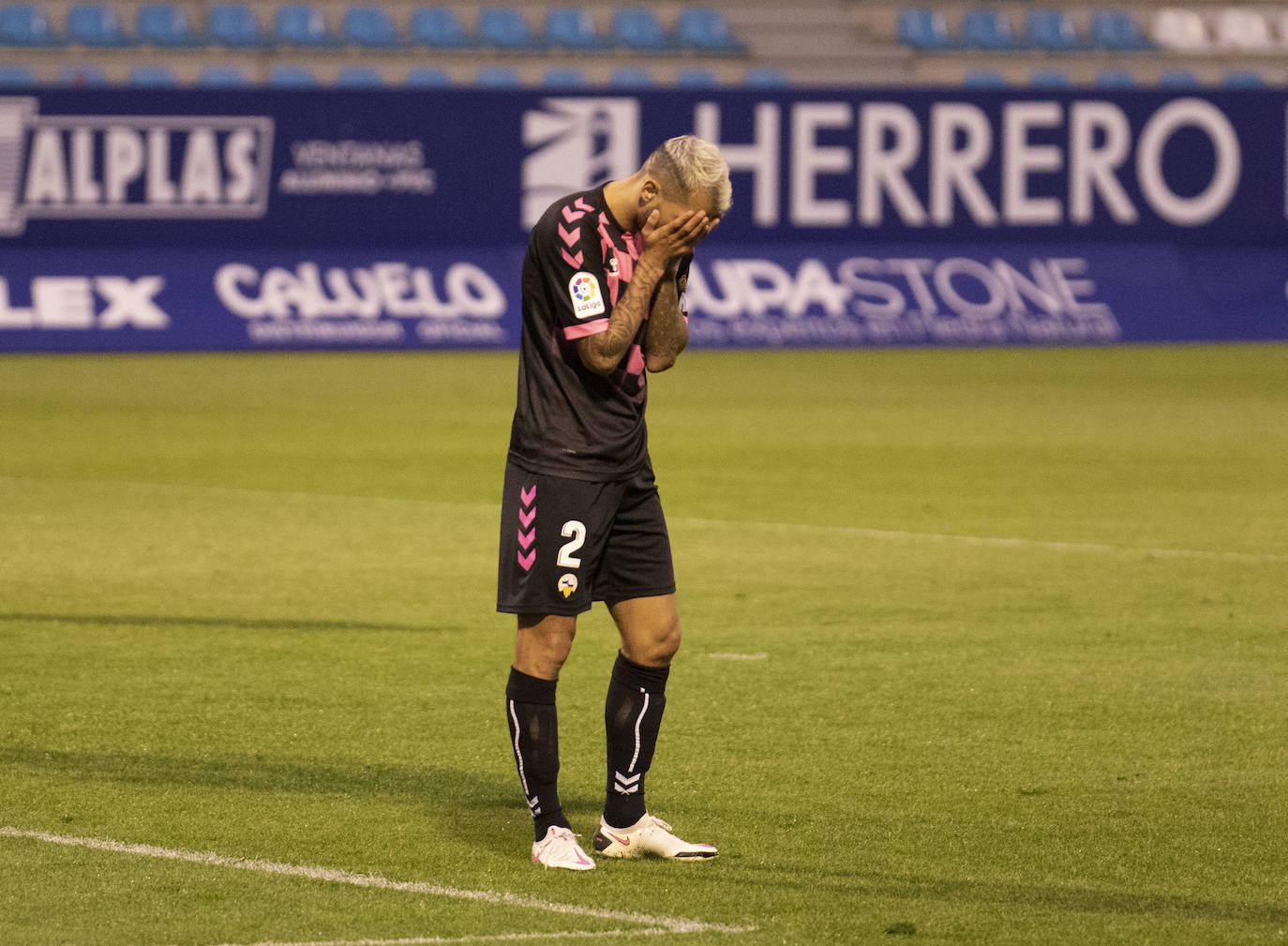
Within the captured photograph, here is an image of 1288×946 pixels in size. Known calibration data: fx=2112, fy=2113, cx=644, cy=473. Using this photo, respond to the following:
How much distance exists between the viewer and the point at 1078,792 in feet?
19.9

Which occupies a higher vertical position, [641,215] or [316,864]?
[641,215]

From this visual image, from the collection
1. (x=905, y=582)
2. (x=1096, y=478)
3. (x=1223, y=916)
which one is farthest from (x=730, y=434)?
(x=1223, y=916)

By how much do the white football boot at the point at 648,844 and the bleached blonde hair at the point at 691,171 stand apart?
1.56 metres

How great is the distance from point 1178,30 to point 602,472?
3222 centimetres

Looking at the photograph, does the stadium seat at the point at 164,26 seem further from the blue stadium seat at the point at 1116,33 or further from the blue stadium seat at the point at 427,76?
the blue stadium seat at the point at 1116,33

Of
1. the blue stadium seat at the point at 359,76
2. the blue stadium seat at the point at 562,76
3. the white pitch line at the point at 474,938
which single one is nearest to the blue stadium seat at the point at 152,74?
the blue stadium seat at the point at 359,76

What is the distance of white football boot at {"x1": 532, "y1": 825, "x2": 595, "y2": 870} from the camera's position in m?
5.18

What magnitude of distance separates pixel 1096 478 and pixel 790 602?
17.6ft

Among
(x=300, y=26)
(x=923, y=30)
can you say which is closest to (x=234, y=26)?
(x=300, y=26)

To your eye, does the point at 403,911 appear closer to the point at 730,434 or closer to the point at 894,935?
the point at 894,935

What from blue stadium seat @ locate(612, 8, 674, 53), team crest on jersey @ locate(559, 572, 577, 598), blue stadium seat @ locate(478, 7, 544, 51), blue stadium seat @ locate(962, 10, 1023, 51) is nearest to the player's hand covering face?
team crest on jersey @ locate(559, 572, 577, 598)

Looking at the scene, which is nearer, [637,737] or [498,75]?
[637,737]

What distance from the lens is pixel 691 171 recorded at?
4.88 meters

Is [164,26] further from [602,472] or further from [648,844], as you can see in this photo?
[648,844]
